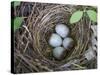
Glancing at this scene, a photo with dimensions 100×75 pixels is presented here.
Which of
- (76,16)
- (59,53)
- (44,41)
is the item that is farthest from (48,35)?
(76,16)

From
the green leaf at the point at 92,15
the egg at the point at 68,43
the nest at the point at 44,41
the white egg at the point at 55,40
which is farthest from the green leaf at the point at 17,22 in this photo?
the green leaf at the point at 92,15

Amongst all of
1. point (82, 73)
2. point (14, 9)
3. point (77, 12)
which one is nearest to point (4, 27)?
point (14, 9)

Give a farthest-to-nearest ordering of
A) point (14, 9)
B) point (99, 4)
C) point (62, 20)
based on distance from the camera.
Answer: point (99, 4)
point (62, 20)
point (14, 9)

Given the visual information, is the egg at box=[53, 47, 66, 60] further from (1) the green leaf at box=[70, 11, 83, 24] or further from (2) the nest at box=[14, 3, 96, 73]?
(1) the green leaf at box=[70, 11, 83, 24]

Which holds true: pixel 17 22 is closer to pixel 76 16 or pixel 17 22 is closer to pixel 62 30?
pixel 62 30

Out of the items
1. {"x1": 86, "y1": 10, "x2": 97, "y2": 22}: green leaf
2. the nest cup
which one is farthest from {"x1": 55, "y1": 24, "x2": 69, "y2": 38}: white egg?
{"x1": 86, "y1": 10, "x2": 97, "y2": 22}: green leaf

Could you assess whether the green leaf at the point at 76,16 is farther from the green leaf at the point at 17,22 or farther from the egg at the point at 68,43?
the green leaf at the point at 17,22

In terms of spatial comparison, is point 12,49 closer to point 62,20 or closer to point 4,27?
Answer: point 4,27
